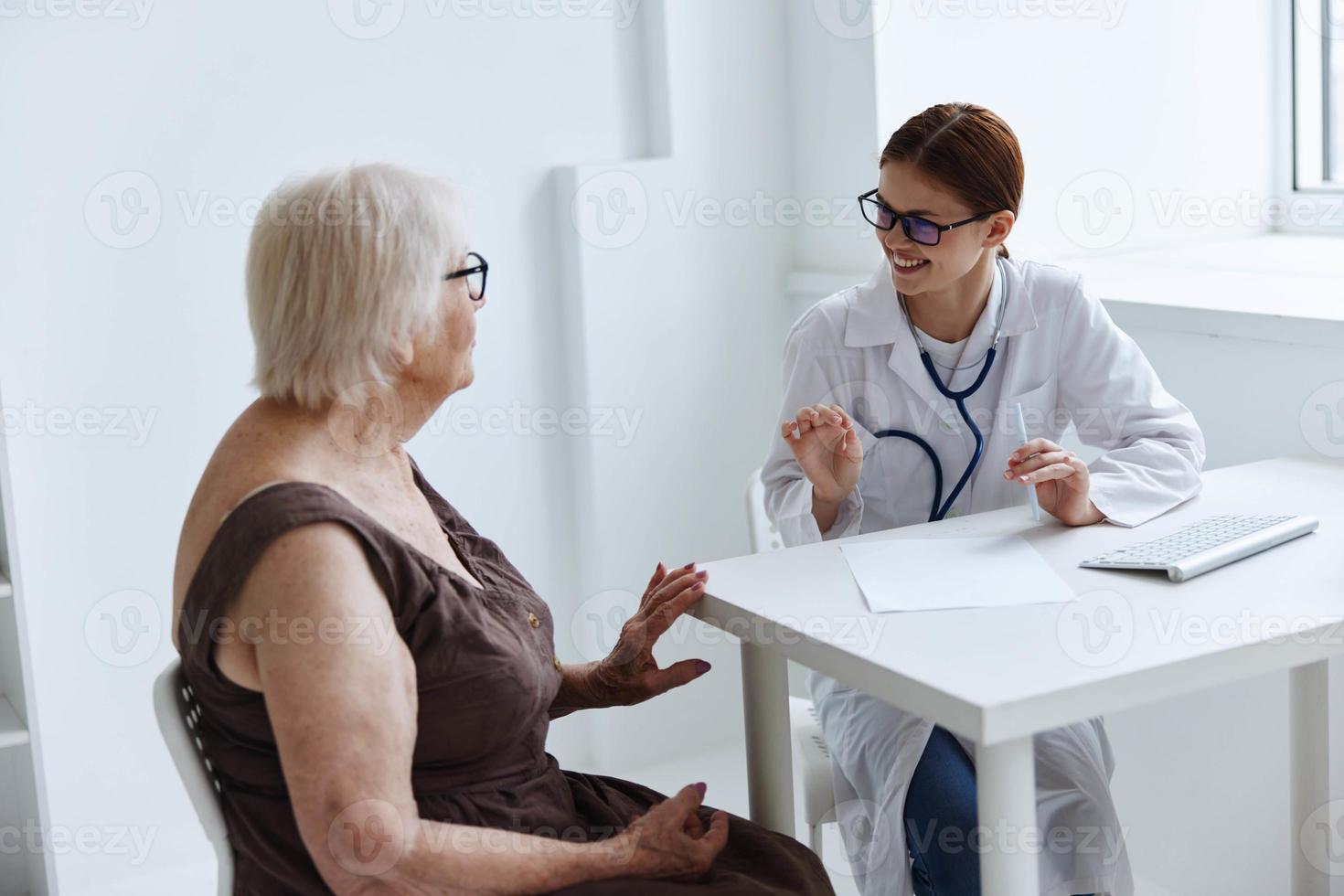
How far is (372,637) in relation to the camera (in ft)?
4.15

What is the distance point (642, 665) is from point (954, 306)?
0.72 m

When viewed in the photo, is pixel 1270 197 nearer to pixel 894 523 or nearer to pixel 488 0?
pixel 894 523

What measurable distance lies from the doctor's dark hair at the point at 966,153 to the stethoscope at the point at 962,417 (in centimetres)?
18

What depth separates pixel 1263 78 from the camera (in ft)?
9.63

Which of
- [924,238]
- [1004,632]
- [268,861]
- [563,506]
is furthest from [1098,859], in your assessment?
Result: [563,506]

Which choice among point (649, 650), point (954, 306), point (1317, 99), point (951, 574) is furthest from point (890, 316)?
point (1317, 99)

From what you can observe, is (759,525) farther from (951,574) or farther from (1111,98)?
(1111,98)

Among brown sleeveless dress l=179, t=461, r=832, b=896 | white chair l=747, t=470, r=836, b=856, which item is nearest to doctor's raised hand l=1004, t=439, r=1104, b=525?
white chair l=747, t=470, r=836, b=856

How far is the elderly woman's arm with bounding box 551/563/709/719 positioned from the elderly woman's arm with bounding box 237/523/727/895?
41 cm

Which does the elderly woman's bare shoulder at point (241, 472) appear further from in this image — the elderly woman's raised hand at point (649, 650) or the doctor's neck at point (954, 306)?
the doctor's neck at point (954, 306)

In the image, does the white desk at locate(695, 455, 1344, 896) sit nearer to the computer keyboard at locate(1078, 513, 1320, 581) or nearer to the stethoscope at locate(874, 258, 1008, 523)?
the computer keyboard at locate(1078, 513, 1320, 581)

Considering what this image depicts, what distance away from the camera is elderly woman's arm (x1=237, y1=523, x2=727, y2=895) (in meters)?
1.21

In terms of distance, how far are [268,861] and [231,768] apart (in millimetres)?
92

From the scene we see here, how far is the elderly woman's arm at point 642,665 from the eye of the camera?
1.66 meters
